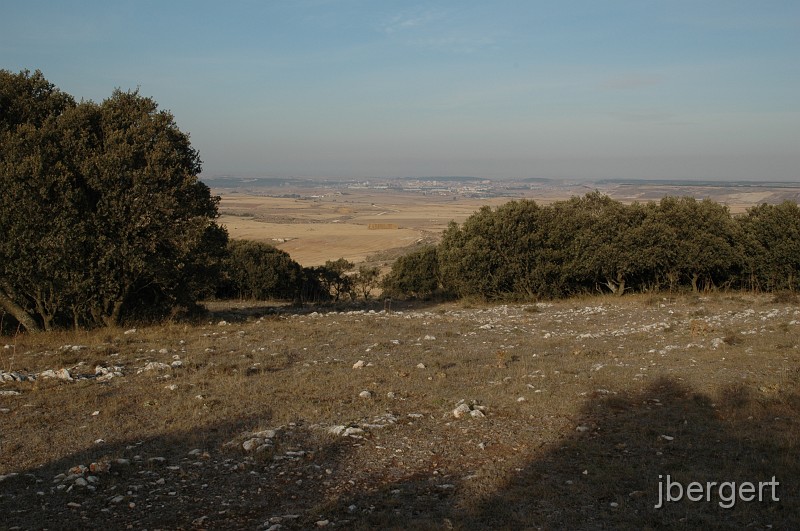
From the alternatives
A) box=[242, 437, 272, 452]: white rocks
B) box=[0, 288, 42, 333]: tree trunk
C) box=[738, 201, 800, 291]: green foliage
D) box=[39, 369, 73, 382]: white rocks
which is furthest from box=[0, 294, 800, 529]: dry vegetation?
box=[738, 201, 800, 291]: green foliage

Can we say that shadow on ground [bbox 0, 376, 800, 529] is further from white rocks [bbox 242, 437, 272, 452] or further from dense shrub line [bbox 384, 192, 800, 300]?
dense shrub line [bbox 384, 192, 800, 300]

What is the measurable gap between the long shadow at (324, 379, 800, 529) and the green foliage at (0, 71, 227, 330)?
14.3 metres

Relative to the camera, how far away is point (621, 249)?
30.0 metres

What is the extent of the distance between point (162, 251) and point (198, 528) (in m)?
15.0

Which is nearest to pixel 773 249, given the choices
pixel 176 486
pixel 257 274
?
pixel 257 274

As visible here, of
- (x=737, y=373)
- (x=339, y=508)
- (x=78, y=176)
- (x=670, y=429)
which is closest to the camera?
(x=339, y=508)

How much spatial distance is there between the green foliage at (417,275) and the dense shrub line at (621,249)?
7642 millimetres

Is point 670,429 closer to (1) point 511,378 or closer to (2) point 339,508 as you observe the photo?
(1) point 511,378

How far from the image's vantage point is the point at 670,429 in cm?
862

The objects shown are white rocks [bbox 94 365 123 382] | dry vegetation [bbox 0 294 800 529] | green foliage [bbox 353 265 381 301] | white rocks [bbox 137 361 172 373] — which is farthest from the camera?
green foliage [bbox 353 265 381 301]

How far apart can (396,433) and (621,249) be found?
24.3 metres

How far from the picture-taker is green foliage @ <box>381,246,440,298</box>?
138 feet

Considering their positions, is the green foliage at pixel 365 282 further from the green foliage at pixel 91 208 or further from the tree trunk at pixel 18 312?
the tree trunk at pixel 18 312

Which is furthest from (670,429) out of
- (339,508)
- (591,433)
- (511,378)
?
(339,508)
